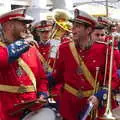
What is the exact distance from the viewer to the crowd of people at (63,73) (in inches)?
222

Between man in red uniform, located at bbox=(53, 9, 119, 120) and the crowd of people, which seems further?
man in red uniform, located at bbox=(53, 9, 119, 120)

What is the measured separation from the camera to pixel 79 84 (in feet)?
21.0

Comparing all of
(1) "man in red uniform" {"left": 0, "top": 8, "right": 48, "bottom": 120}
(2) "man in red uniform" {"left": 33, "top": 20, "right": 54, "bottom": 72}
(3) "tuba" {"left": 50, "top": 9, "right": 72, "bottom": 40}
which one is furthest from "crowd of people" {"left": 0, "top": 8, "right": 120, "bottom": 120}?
(3) "tuba" {"left": 50, "top": 9, "right": 72, "bottom": 40}

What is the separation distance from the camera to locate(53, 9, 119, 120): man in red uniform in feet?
21.0

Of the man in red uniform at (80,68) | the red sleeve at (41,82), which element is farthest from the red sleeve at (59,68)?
the red sleeve at (41,82)

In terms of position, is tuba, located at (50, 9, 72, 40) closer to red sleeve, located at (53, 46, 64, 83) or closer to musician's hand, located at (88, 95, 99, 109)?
red sleeve, located at (53, 46, 64, 83)

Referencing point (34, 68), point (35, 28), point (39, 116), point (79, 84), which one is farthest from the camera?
point (35, 28)

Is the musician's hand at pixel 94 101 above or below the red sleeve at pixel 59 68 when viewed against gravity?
below

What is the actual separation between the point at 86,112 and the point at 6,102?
0.97 metres

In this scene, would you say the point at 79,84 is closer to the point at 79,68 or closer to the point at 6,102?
the point at 79,68

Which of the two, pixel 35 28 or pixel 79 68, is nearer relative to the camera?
pixel 79 68

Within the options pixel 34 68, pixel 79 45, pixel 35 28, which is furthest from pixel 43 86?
pixel 35 28

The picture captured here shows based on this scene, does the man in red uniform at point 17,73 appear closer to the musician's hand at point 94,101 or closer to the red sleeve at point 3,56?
the red sleeve at point 3,56

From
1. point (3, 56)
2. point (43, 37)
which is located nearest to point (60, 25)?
point (43, 37)
